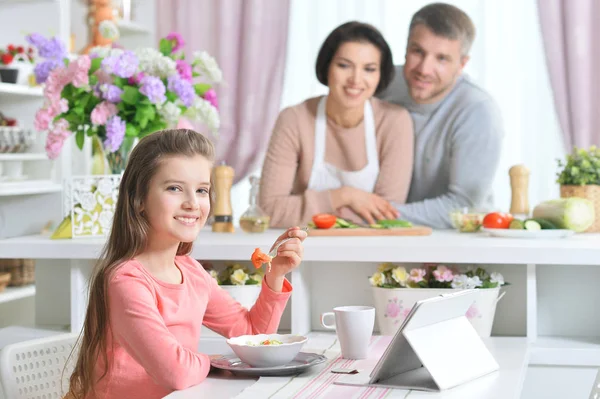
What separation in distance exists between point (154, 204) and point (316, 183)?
1498 mm

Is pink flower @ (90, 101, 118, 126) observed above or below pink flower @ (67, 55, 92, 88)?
below

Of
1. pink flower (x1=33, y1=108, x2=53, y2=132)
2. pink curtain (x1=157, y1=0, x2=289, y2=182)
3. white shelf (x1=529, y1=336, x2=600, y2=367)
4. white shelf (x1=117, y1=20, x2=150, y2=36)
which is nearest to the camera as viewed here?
white shelf (x1=529, y1=336, x2=600, y2=367)

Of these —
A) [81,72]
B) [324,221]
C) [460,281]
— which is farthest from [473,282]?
[81,72]

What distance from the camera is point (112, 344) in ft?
4.82

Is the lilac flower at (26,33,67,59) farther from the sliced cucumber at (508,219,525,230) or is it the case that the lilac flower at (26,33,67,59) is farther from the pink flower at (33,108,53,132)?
the sliced cucumber at (508,219,525,230)

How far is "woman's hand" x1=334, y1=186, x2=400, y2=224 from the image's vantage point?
114 inches

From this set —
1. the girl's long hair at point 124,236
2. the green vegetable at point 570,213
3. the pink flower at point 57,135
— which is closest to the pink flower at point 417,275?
the green vegetable at point 570,213

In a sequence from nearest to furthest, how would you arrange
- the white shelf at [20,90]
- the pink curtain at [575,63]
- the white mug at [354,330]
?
the white mug at [354,330]
the pink curtain at [575,63]
the white shelf at [20,90]

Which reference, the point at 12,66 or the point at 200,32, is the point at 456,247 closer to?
the point at 200,32

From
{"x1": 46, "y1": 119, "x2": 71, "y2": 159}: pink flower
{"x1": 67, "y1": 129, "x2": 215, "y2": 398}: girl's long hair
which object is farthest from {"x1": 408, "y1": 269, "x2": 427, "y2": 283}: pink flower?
{"x1": 46, "y1": 119, "x2": 71, "y2": 159}: pink flower

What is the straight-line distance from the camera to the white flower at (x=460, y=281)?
7.09 ft

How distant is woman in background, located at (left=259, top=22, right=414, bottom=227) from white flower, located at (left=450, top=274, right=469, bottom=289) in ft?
2.42

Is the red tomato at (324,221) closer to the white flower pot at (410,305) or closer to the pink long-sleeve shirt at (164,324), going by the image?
the white flower pot at (410,305)

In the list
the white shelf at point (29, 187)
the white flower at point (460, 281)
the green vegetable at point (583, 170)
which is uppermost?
the green vegetable at point (583, 170)
